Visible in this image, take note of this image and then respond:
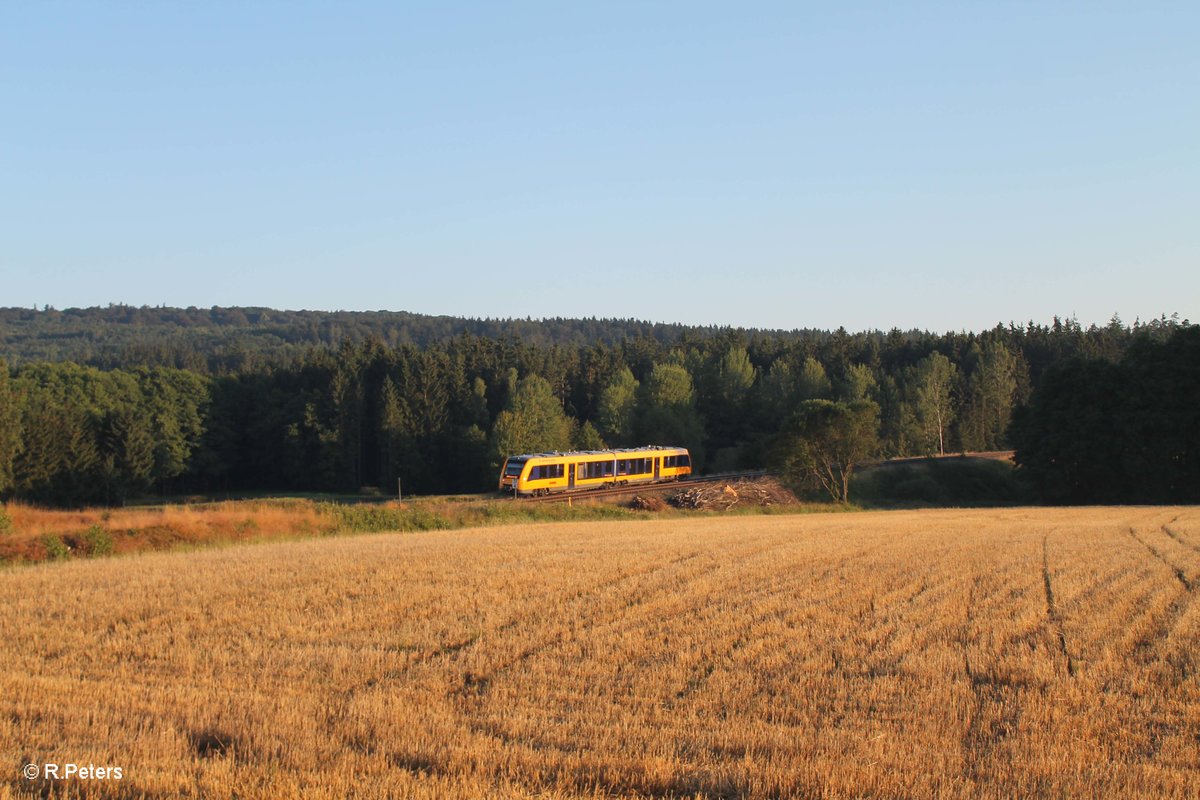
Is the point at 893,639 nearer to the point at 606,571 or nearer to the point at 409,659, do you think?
the point at 409,659

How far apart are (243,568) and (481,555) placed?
5731mm

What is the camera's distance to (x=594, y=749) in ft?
29.5

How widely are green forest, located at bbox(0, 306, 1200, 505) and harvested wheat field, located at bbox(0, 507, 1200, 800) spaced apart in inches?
1604

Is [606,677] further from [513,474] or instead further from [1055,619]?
[513,474]

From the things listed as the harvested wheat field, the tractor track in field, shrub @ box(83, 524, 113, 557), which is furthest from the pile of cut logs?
shrub @ box(83, 524, 113, 557)

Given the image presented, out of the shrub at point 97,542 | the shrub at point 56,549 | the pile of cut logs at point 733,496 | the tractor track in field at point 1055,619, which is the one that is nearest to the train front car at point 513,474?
the pile of cut logs at point 733,496

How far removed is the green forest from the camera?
6103 centimetres

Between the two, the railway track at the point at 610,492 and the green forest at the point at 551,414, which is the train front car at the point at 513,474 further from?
the green forest at the point at 551,414

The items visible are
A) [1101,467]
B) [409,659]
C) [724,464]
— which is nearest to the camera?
[409,659]

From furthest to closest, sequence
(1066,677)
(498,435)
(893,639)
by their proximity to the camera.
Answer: (498,435), (893,639), (1066,677)

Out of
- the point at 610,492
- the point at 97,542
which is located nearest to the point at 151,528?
the point at 97,542

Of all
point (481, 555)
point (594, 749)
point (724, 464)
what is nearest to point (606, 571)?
point (481, 555)

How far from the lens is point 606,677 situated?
39.8 ft

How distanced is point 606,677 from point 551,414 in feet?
279
